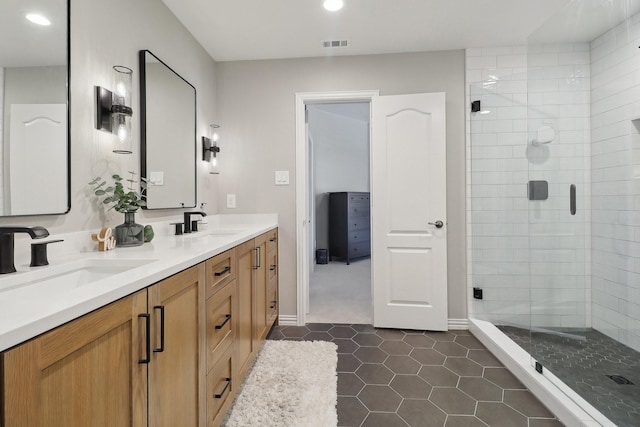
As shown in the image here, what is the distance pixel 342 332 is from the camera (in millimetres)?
2725

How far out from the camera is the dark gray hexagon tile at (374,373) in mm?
1987

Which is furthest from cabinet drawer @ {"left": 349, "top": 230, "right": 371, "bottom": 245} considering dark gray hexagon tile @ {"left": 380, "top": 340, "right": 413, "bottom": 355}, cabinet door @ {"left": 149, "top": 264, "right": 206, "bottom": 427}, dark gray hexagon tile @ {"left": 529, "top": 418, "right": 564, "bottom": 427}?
cabinet door @ {"left": 149, "top": 264, "right": 206, "bottom": 427}

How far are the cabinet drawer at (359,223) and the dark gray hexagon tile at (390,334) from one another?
325 centimetres

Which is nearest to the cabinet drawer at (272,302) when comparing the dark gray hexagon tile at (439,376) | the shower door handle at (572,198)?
the dark gray hexagon tile at (439,376)

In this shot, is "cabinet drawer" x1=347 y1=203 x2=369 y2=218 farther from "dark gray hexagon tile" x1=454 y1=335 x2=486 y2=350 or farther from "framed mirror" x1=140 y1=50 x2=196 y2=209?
"framed mirror" x1=140 y1=50 x2=196 y2=209

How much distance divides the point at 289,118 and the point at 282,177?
1.79ft

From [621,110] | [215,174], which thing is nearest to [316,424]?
[215,174]

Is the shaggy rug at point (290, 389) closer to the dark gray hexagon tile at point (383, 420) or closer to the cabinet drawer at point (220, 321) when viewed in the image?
the dark gray hexagon tile at point (383, 420)

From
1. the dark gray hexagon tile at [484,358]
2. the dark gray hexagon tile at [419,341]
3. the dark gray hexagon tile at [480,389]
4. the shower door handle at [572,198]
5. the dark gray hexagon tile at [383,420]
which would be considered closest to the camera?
the dark gray hexagon tile at [383,420]

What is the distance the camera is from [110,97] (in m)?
1.60

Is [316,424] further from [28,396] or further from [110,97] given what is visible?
[110,97]

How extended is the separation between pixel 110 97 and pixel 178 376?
138 cm

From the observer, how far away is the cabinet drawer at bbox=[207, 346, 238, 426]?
4.44 feet

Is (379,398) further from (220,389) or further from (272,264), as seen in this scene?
(272,264)
